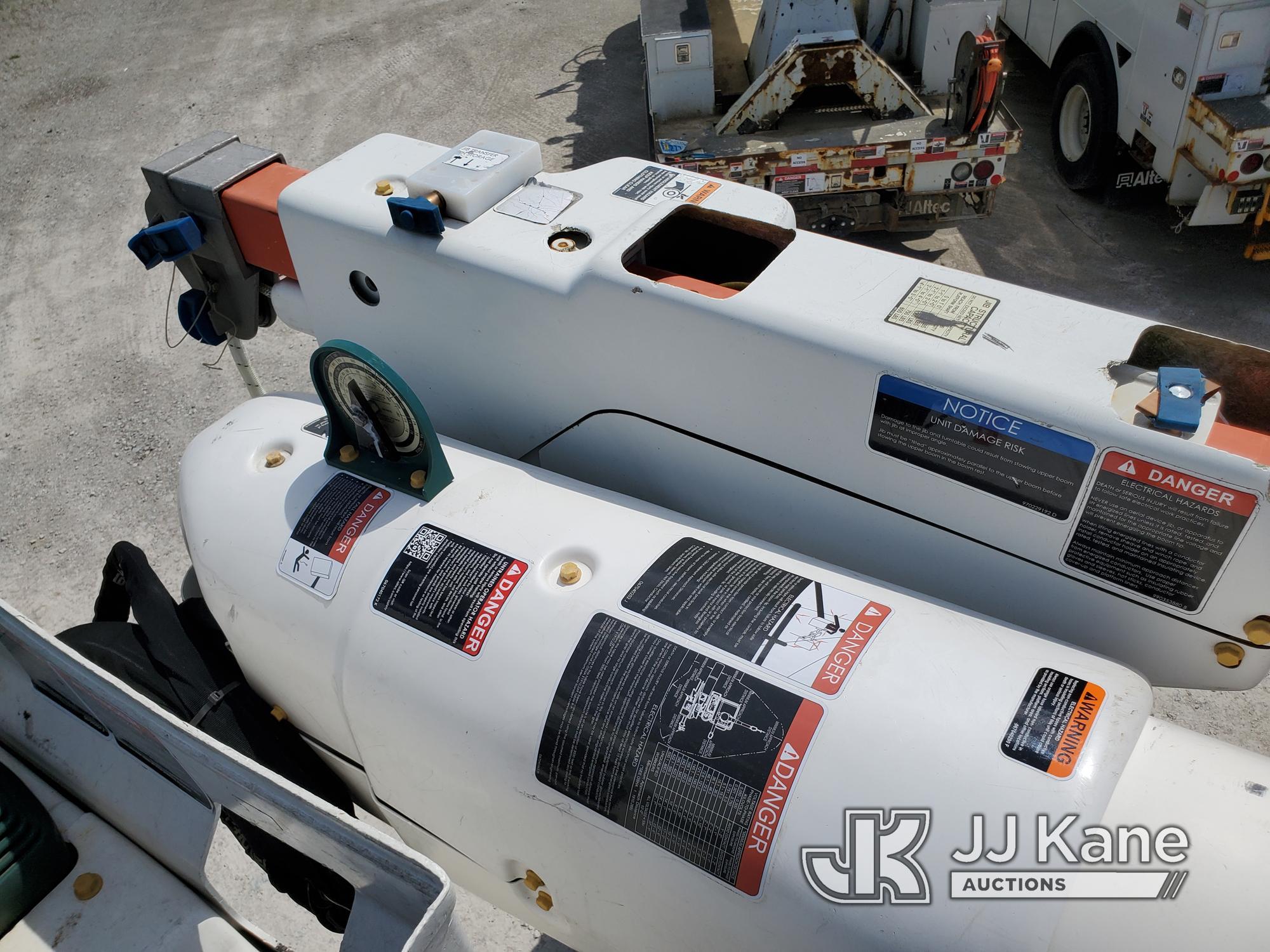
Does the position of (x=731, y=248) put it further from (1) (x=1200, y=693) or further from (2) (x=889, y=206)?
(2) (x=889, y=206)

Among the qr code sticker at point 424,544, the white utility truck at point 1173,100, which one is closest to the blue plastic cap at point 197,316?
the qr code sticker at point 424,544

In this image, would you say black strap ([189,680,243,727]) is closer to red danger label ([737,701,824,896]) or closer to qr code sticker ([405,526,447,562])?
qr code sticker ([405,526,447,562])

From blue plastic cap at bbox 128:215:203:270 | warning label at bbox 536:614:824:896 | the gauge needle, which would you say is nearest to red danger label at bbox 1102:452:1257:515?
warning label at bbox 536:614:824:896

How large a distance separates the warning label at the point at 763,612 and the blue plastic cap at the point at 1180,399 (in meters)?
0.58

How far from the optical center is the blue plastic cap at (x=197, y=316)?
9.85 ft

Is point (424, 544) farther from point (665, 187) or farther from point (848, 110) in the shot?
point (848, 110)

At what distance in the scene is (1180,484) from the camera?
62.4 inches

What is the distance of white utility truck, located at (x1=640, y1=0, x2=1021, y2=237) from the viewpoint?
4820 millimetres

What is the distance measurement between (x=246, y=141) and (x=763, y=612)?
6.82 m

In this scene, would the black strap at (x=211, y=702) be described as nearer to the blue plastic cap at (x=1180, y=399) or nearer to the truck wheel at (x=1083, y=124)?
the blue plastic cap at (x=1180, y=399)

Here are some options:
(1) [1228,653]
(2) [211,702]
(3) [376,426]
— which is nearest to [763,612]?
(1) [1228,653]

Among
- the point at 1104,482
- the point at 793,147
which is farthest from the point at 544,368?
the point at 793,147

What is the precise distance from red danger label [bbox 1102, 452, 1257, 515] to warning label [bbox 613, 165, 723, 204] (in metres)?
1.18

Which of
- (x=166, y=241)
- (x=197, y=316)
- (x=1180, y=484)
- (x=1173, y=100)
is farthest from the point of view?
(x=1173, y=100)
